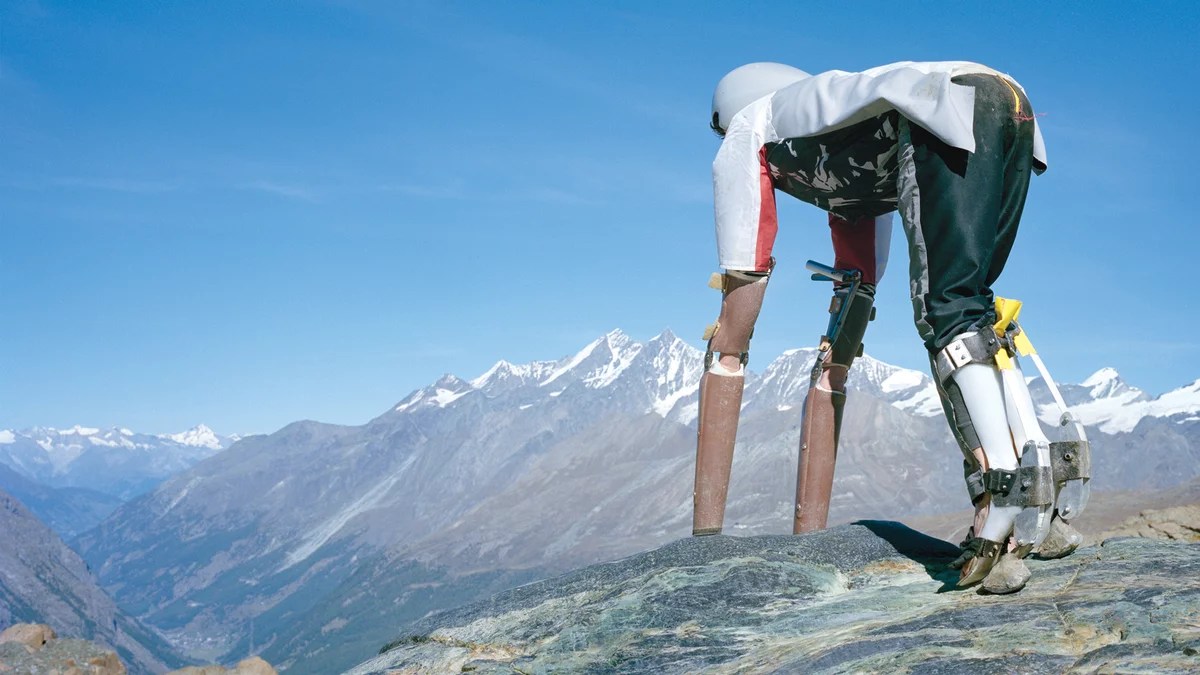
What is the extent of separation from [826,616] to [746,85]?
3635 mm

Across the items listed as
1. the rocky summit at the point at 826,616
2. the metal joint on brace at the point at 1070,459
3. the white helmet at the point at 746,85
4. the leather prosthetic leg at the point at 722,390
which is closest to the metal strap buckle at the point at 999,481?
the metal joint on brace at the point at 1070,459

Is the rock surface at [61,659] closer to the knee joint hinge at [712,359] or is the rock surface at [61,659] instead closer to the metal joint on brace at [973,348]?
the knee joint hinge at [712,359]

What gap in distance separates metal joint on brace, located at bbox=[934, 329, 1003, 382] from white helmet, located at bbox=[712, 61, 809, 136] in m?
2.49

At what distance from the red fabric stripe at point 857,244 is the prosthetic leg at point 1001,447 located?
2064mm

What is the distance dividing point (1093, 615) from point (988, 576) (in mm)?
694

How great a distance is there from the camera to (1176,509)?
630 inches

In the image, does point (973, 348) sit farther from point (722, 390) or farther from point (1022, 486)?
point (722, 390)

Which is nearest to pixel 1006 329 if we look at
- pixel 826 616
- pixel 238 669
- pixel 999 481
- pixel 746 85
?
pixel 999 481

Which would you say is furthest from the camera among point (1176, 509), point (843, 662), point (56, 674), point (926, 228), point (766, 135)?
point (1176, 509)

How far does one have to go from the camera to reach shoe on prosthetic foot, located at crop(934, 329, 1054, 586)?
522cm

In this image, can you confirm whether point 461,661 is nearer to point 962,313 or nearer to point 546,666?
point 546,666

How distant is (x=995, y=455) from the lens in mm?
5348

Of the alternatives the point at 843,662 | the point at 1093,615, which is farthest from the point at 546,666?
the point at 1093,615

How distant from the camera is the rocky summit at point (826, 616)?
4371mm
